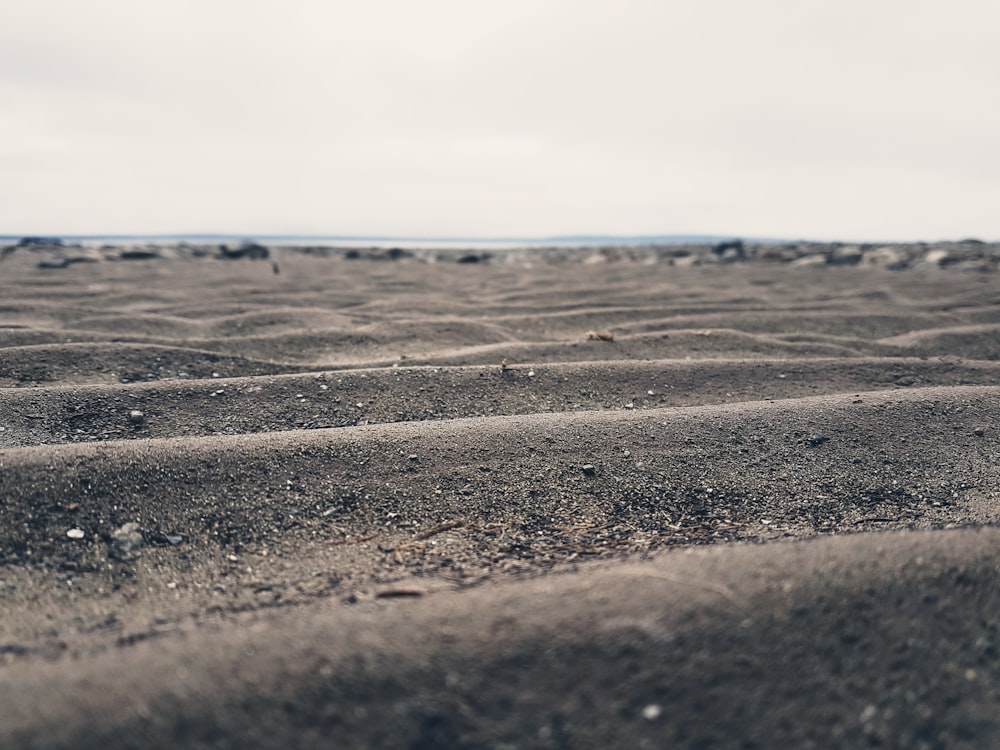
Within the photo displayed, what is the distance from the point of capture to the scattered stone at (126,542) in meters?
2.28

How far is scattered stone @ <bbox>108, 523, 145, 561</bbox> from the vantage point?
2283mm

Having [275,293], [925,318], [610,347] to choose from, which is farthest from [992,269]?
[275,293]

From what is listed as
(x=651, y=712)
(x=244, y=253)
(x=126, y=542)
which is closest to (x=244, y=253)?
(x=244, y=253)

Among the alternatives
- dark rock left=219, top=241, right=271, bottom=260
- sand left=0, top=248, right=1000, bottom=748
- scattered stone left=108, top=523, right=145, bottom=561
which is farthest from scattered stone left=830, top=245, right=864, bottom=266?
scattered stone left=108, top=523, right=145, bottom=561

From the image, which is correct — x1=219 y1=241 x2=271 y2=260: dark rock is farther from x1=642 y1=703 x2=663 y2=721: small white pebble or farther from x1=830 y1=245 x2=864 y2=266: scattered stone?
x1=642 y1=703 x2=663 y2=721: small white pebble

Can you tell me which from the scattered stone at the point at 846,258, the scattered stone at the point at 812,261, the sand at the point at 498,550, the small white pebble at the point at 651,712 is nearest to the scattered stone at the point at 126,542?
the sand at the point at 498,550

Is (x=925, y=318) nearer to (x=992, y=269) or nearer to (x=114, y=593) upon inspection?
(x=114, y=593)

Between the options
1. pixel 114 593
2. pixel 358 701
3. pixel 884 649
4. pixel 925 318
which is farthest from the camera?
pixel 925 318

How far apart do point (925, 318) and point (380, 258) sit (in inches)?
690

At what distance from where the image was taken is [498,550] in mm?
2369

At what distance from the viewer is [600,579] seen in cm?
191

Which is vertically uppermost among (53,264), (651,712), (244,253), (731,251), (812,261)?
(731,251)

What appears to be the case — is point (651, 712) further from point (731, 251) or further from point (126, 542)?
point (731, 251)

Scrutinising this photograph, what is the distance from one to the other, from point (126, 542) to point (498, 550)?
126cm
